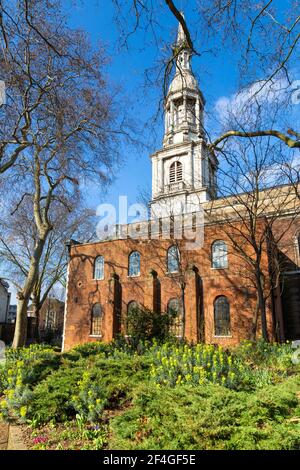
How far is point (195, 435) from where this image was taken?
14.7 feet

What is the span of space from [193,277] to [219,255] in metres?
2.31

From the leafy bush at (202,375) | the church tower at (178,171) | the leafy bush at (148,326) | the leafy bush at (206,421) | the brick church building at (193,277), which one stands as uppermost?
the church tower at (178,171)

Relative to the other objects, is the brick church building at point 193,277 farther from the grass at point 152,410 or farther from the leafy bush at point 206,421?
the leafy bush at point 206,421

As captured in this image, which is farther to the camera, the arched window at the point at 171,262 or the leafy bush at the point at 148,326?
the arched window at the point at 171,262

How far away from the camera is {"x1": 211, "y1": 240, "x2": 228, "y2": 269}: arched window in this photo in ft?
71.2

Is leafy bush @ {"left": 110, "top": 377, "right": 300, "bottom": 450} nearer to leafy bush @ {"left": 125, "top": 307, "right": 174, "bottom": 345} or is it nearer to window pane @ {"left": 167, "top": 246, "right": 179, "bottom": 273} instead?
leafy bush @ {"left": 125, "top": 307, "right": 174, "bottom": 345}

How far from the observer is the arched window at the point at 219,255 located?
71.2 feet

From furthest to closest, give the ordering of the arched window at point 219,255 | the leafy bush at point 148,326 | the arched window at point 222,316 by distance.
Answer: the arched window at point 219,255
the arched window at point 222,316
the leafy bush at point 148,326

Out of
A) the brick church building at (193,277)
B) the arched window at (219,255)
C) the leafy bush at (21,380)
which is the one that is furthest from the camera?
the arched window at (219,255)

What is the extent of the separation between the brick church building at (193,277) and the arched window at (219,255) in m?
0.06

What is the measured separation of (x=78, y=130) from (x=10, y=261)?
2189 cm

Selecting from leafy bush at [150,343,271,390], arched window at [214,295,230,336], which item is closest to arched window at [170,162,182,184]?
arched window at [214,295,230,336]

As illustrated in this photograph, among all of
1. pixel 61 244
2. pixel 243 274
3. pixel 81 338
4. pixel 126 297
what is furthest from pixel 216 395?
pixel 61 244

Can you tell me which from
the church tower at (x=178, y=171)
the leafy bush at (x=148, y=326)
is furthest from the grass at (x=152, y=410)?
the church tower at (x=178, y=171)
